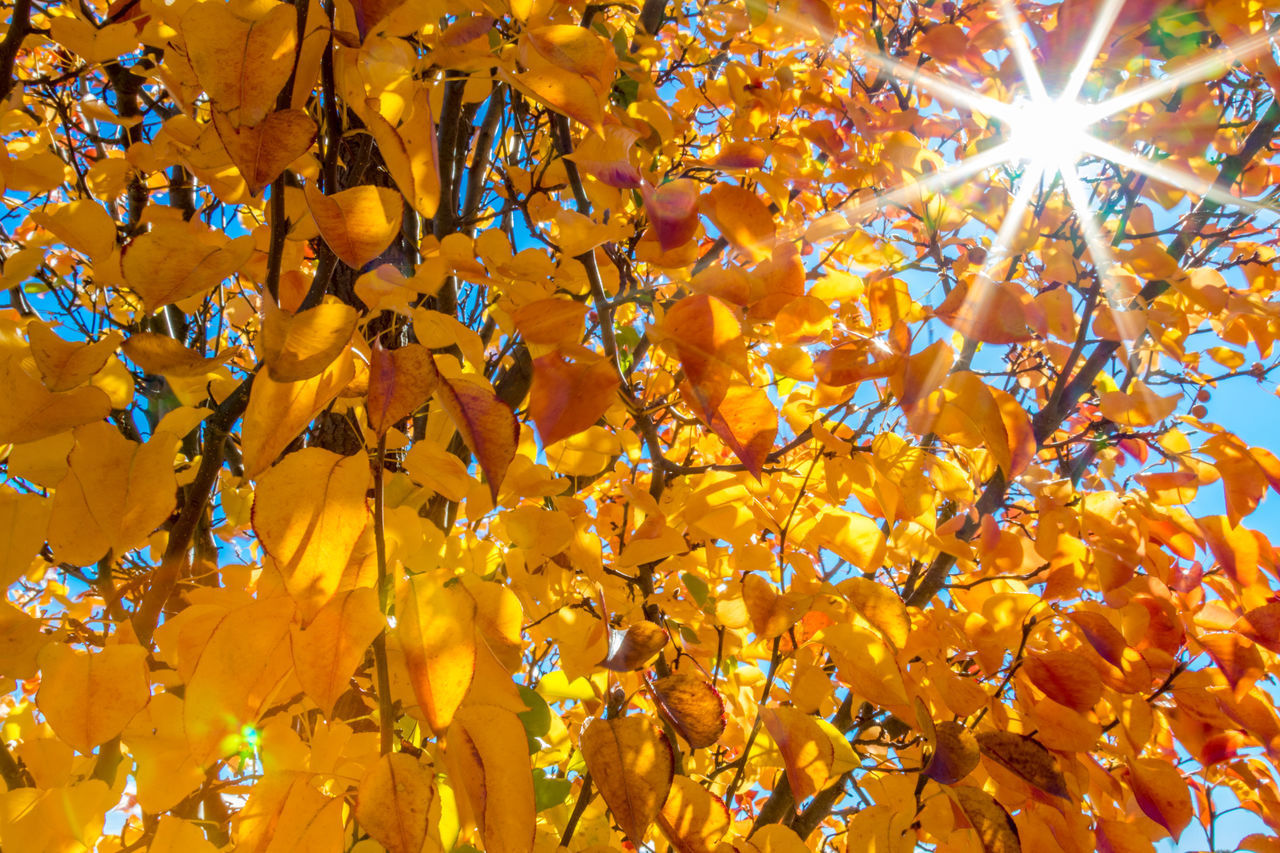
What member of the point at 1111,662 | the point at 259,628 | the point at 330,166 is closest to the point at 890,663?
the point at 1111,662

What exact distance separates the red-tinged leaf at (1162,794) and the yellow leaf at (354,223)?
1.08 m

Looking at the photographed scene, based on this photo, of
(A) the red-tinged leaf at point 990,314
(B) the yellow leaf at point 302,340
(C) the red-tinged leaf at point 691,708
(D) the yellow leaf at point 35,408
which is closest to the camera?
(B) the yellow leaf at point 302,340

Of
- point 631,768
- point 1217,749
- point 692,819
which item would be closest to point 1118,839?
point 1217,749

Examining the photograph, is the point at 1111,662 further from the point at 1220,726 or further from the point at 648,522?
the point at 648,522

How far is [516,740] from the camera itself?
0.47 meters

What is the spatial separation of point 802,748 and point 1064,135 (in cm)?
132

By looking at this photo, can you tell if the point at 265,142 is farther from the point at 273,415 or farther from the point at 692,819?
the point at 692,819

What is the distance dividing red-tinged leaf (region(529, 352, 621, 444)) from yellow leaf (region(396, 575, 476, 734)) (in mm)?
146

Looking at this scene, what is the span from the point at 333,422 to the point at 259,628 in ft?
3.80

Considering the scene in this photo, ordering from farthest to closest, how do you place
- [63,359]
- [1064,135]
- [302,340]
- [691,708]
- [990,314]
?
1. [1064,135]
2. [990,314]
3. [691,708]
4. [63,359]
5. [302,340]

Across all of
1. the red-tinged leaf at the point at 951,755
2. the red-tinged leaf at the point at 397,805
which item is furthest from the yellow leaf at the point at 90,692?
the red-tinged leaf at the point at 951,755

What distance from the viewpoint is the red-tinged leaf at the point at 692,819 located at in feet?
2.17

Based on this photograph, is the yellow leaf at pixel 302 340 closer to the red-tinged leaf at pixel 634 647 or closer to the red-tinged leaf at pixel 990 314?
the red-tinged leaf at pixel 634 647

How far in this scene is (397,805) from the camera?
0.45m
